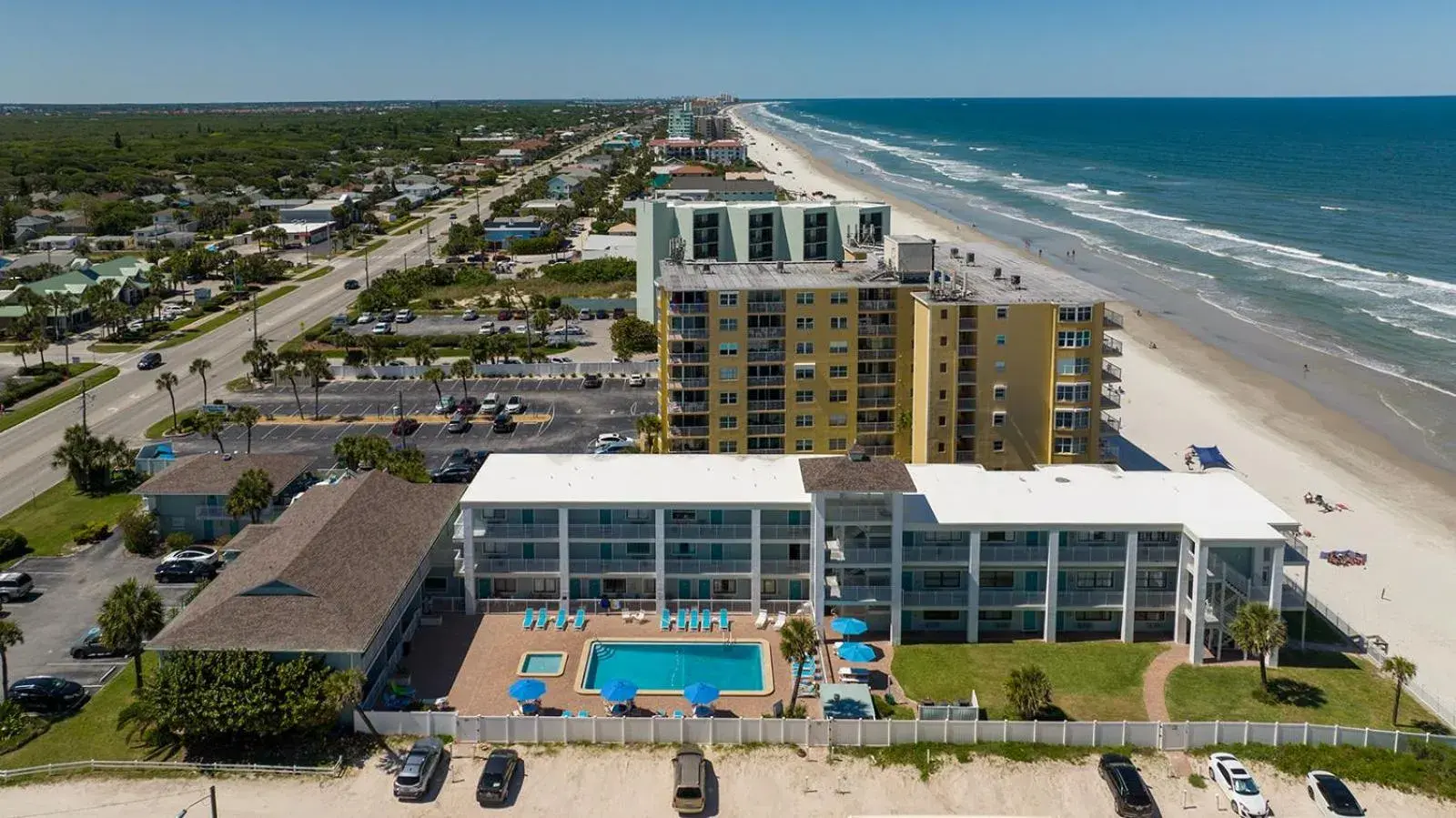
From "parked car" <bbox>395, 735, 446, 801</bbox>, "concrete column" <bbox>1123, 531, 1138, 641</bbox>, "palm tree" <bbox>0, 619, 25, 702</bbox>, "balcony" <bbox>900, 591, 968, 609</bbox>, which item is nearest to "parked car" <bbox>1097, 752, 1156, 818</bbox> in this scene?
"concrete column" <bbox>1123, 531, 1138, 641</bbox>

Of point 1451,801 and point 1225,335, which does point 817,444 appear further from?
point 1225,335

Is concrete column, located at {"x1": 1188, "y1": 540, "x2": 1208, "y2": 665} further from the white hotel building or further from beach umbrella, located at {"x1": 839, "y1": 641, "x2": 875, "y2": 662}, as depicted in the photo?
beach umbrella, located at {"x1": 839, "y1": 641, "x2": 875, "y2": 662}

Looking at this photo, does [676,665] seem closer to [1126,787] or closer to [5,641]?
[1126,787]

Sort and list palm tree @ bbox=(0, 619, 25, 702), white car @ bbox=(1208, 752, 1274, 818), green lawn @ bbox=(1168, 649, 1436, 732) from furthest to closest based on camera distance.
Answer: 1. green lawn @ bbox=(1168, 649, 1436, 732)
2. palm tree @ bbox=(0, 619, 25, 702)
3. white car @ bbox=(1208, 752, 1274, 818)

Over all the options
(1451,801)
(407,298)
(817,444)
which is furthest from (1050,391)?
(407,298)

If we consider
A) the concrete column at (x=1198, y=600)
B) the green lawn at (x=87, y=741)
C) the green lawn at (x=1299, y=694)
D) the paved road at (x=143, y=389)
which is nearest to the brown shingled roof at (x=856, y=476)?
the concrete column at (x=1198, y=600)
